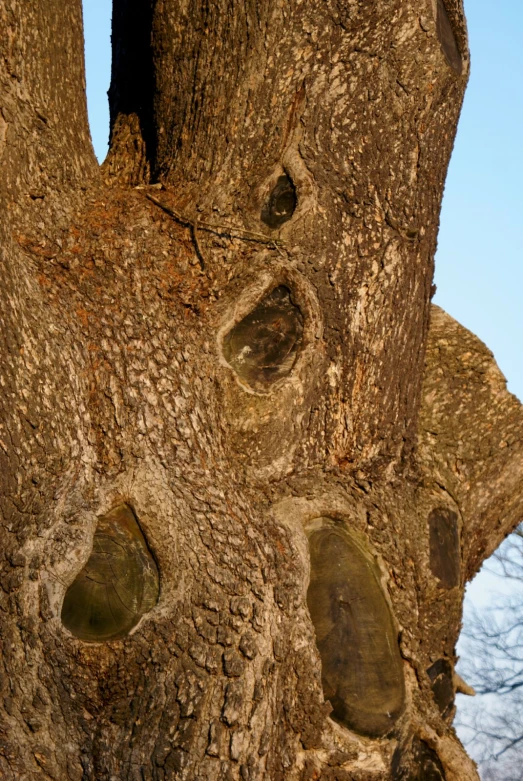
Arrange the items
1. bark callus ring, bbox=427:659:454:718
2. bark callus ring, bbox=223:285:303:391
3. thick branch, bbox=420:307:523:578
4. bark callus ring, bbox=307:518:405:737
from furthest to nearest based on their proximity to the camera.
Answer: thick branch, bbox=420:307:523:578
bark callus ring, bbox=427:659:454:718
bark callus ring, bbox=223:285:303:391
bark callus ring, bbox=307:518:405:737

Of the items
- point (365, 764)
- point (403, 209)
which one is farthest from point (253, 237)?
point (365, 764)

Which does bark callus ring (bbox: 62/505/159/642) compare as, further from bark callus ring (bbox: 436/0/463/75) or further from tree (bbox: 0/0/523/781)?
bark callus ring (bbox: 436/0/463/75)

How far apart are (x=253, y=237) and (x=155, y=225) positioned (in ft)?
0.96

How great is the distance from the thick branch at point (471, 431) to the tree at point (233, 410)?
21mm

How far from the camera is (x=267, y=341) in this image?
2.38 metres

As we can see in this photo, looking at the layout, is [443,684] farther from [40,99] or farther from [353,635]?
[40,99]

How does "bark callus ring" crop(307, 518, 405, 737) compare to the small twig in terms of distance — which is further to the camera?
the small twig

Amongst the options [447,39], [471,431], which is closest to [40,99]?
[447,39]

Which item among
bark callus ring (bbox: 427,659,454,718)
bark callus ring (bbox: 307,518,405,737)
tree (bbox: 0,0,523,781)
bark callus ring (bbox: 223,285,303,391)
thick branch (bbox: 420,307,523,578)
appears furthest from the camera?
thick branch (bbox: 420,307,523,578)

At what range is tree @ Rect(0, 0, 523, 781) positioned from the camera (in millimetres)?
2041

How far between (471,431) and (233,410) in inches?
36.4

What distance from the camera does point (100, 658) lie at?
2.04 meters

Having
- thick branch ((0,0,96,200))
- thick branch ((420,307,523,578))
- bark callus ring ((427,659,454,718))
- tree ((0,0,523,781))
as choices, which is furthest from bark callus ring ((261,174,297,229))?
bark callus ring ((427,659,454,718))

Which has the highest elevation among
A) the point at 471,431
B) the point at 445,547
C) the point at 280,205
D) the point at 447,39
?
the point at 447,39
